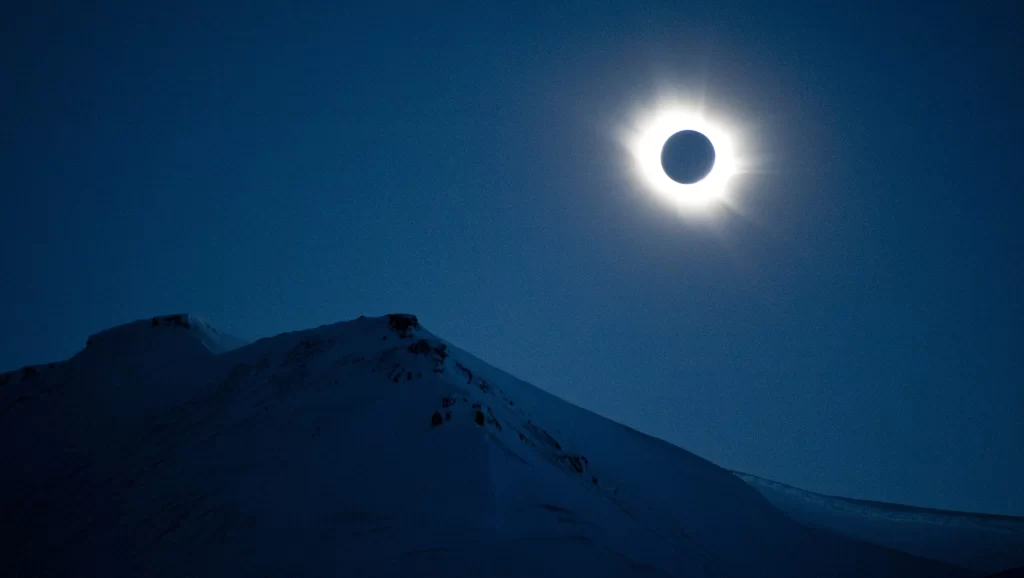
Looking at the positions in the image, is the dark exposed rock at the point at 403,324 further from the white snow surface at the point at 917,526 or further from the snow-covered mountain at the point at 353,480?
the white snow surface at the point at 917,526

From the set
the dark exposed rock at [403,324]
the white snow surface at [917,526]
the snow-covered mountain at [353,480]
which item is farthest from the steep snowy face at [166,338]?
the white snow surface at [917,526]

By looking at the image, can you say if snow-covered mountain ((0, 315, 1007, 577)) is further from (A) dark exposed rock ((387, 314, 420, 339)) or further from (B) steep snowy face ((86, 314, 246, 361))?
(B) steep snowy face ((86, 314, 246, 361))

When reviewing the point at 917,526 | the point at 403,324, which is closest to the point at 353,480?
the point at 403,324

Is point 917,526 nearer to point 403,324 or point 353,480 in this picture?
point 403,324

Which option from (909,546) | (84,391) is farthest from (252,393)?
(909,546)

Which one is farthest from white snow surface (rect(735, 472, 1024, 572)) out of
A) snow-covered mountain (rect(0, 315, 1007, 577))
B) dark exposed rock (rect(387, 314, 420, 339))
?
dark exposed rock (rect(387, 314, 420, 339))

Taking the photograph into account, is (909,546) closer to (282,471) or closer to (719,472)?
(719,472)
